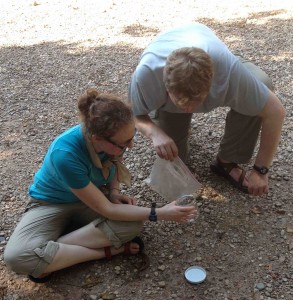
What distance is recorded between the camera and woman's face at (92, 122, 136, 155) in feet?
6.73

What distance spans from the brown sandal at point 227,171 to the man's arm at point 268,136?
9.0 inches

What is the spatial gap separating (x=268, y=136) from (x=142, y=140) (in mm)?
1166

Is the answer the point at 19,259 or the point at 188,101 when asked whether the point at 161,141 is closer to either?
the point at 188,101

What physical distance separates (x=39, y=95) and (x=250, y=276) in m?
2.61

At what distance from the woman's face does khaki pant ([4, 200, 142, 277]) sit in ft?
1.41

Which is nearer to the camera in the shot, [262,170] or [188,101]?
[188,101]

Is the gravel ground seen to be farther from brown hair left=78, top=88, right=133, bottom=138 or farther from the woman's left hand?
brown hair left=78, top=88, right=133, bottom=138

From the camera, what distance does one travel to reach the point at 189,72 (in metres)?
2.07

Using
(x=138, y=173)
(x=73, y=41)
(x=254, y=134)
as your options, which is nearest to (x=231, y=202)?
(x=254, y=134)

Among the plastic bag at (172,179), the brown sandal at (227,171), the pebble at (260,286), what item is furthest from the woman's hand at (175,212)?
the brown sandal at (227,171)

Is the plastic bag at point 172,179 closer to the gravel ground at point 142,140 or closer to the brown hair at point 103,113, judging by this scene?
the gravel ground at point 142,140

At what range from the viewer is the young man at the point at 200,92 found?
2104mm

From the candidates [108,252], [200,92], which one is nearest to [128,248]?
[108,252]

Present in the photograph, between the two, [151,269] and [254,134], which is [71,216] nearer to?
[151,269]
